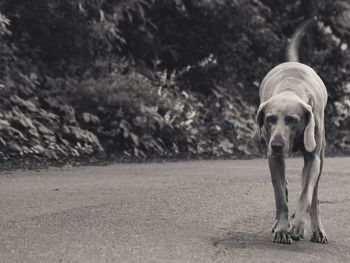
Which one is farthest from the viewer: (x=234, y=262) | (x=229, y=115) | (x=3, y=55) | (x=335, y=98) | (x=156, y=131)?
(x=335, y=98)

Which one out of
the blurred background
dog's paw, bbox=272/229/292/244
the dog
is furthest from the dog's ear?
the blurred background

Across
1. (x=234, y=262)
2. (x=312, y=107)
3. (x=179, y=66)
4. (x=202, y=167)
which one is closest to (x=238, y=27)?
(x=179, y=66)

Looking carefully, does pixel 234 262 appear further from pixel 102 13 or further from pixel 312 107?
pixel 102 13

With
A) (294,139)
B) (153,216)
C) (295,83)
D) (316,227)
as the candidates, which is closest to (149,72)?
(153,216)

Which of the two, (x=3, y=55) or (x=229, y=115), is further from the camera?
(x=229, y=115)

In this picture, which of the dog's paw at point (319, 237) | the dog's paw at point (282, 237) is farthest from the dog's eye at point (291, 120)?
the dog's paw at point (319, 237)

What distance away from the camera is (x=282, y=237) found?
6.30m

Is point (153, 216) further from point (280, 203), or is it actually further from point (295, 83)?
point (295, 83)

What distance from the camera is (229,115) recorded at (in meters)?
16.7

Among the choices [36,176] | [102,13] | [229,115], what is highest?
[102,13]

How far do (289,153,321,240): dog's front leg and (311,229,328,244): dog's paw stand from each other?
15cm

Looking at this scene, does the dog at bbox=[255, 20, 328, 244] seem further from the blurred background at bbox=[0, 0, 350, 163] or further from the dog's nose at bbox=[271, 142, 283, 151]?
the blurred background at bbox=[0, 0, 350, 163]

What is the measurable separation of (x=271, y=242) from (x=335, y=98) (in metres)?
13.0

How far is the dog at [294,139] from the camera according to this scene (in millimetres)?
6195
